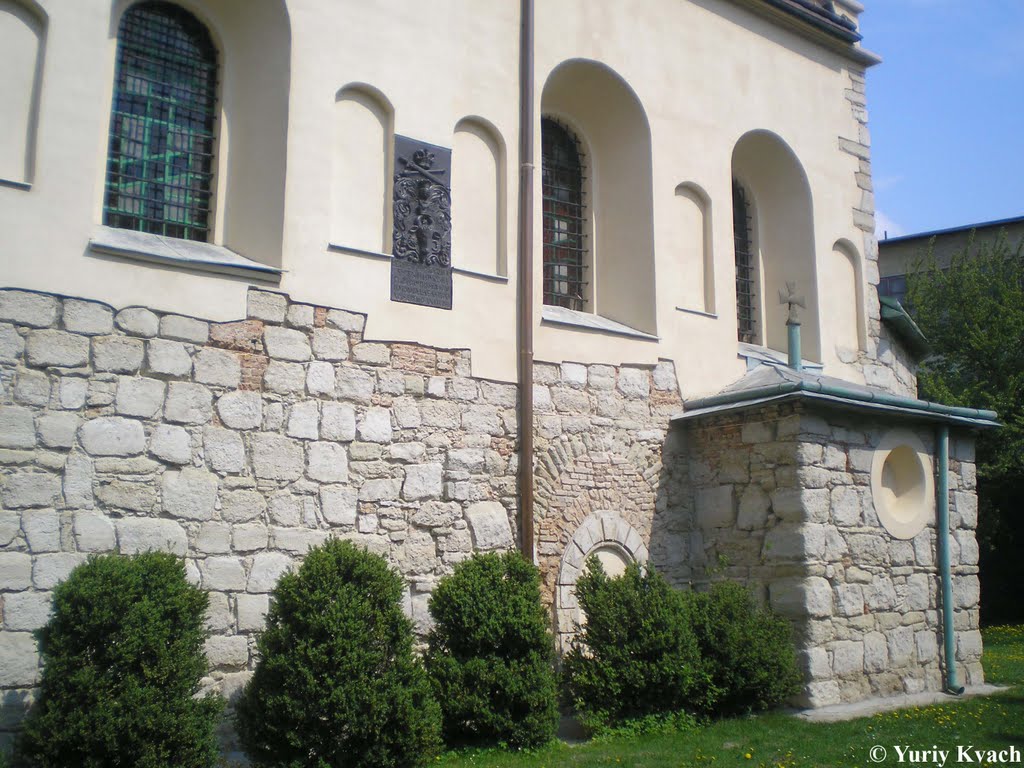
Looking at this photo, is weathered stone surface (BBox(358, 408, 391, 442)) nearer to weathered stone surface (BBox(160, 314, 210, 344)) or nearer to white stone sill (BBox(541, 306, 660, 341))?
weathered stone surface (BBox(160, 314, 210, 344))

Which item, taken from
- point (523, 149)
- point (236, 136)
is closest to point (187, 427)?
point (236, 136)

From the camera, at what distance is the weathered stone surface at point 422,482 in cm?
824

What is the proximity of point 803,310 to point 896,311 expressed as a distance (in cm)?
150

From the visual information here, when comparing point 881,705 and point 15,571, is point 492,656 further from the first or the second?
point 881,705

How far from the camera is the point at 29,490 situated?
21.6ft

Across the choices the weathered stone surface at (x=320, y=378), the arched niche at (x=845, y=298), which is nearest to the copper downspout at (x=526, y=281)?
the weathered stone surface at (x=320, y=378)

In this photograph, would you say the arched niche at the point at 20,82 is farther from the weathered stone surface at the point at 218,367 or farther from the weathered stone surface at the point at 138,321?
the weathered stone surface at the point at 218,367

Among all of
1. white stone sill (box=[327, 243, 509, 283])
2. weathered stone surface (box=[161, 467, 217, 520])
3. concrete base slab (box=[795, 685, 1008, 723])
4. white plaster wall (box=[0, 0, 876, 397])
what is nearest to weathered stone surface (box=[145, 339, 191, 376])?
white plaster wall (box=[0, 0, 876, 397])

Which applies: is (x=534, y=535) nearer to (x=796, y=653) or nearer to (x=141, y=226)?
(x=796, y=653)

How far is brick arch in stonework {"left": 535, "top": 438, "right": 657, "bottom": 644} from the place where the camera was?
898 cm

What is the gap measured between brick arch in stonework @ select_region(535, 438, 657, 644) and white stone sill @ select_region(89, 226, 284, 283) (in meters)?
3.14

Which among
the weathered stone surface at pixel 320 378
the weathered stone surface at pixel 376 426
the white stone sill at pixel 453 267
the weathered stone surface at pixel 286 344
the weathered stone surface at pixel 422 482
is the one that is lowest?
the weathered stone surface at pixel 422 482

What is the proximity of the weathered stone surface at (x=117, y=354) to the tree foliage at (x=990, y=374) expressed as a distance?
42.7 feet

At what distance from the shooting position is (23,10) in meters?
7.19
